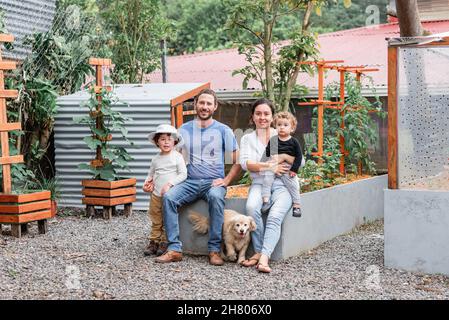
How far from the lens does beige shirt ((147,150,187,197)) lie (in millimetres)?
7676

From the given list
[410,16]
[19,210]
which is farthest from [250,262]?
[410,16]

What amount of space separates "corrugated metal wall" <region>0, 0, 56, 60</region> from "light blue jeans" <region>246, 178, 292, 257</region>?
4695mm

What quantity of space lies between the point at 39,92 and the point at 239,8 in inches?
118

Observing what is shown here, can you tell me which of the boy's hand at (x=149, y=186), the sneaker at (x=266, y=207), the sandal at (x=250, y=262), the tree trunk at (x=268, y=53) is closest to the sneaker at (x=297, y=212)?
the sneaker at (x=266, y=207)

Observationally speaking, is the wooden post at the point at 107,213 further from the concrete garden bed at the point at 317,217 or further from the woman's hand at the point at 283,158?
the woman's hand at the point at 283,158

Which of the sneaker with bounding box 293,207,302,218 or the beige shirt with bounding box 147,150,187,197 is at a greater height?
the beige shirt with bounding box 147,150,187,197

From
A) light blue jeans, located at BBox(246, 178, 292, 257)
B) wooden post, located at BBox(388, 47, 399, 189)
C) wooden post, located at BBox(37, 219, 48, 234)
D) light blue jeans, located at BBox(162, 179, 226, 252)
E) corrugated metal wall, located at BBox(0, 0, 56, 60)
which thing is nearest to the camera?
wooden post, located at BBox(388, 47, 399, 189)

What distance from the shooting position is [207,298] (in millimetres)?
6078

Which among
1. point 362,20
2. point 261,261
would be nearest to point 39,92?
point 261,261

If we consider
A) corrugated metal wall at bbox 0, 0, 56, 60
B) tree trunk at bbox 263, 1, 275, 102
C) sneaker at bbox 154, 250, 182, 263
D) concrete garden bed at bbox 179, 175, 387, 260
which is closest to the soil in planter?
concrete garden bed at bbox 179, 175, 387, 260

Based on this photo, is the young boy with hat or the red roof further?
the red roof

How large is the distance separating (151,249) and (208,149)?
104 cm

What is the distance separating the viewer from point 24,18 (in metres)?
11.6

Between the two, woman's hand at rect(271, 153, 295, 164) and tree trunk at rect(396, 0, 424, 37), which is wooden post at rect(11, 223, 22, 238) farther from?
tree trunk at rect(396, 0, 424, 37)
